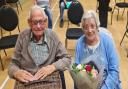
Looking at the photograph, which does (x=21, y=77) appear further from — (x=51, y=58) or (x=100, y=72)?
(x=100, y=72)

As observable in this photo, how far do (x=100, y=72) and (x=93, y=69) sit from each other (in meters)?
0.07

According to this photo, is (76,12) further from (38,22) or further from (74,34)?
(38,22)

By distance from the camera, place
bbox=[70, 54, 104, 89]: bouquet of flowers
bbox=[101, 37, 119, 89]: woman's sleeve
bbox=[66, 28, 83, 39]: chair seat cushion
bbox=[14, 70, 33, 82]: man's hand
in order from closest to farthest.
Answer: bbox=[70, 54, 104, 89]: bouquet of flowers, bbox=[14, 70, 33, 82]: man's hand, bbox=[101, 37, 119, 89]: woman's sleeve, bbox=[66, 28, 83, 39]: chair seat cushion

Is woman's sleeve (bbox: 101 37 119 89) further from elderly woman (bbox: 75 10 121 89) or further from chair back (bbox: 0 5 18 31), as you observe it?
chair back (bbox: 0 5 18 31)

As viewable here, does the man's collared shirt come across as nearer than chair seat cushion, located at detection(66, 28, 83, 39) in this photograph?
Yes

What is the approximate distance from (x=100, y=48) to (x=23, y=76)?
0.78 meters

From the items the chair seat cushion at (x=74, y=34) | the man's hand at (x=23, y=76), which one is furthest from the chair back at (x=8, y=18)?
the man's hand at (x=23, y=76)

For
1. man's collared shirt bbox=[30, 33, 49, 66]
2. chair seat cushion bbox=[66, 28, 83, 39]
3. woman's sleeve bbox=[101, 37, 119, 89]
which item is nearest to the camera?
woman's sleeve bbox=[101, 37, 119, 89]

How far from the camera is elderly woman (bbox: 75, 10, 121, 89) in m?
2.50

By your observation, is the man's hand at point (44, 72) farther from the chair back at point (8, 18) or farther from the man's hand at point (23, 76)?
the chair back at point (8, 18)

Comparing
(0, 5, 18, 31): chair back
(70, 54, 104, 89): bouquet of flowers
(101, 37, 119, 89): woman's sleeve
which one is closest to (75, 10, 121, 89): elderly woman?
(101, 37, 119, 89): woman's sleeve

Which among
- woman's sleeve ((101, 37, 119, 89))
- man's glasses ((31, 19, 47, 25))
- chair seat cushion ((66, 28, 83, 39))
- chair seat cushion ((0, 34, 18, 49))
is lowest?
chair seat cushion ((66, 28, 83, 39))

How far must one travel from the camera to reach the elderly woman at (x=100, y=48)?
2.50 metres

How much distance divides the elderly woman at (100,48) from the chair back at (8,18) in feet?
8.86
